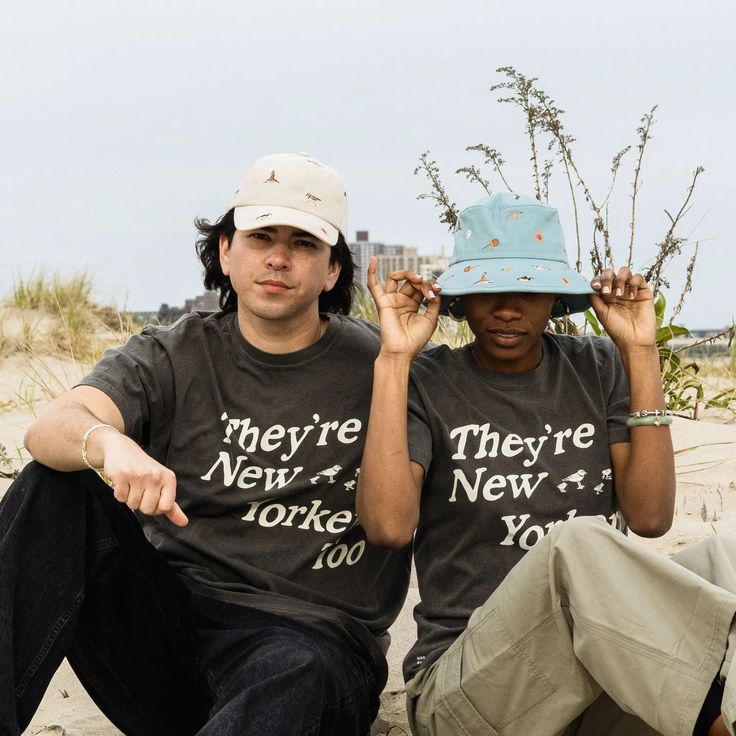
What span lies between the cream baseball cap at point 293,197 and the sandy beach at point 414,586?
142cm

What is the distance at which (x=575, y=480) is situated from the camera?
104 inches

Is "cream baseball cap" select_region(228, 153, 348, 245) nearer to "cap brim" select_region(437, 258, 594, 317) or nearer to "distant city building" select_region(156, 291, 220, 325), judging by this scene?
"cap brim" select_region(437, 258, 594, 317)

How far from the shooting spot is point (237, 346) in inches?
112

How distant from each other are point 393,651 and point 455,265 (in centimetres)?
144

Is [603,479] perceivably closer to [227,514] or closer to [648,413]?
[648,413]

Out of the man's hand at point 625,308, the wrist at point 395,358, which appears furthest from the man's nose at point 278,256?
the man's hand at point 625,308

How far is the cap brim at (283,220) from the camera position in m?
2.77

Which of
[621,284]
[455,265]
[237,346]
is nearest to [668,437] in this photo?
[621,284]

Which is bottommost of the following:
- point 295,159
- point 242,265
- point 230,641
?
point 230,641

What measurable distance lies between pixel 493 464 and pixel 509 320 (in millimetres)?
361

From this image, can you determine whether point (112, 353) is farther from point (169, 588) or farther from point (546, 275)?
point (546, 275)

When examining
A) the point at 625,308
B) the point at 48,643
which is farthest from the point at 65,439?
the point at 625,308

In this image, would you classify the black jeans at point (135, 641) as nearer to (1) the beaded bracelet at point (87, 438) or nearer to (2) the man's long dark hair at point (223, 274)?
(1) the beaded bracelet at point (87, 438)

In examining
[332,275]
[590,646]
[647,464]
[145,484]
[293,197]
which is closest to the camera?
[590,646]
